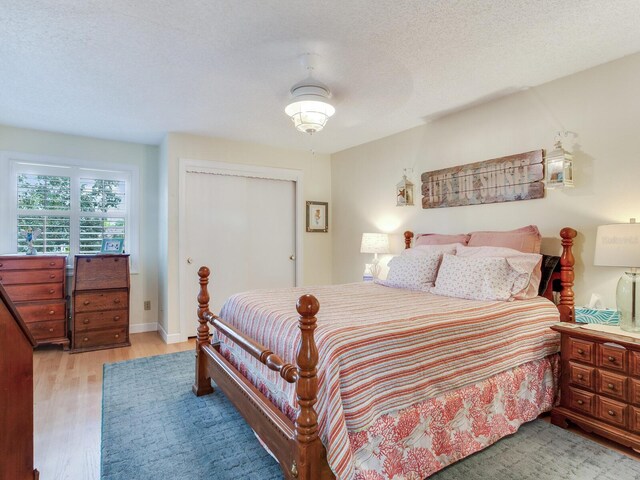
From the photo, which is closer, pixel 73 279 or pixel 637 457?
pixel 637 457

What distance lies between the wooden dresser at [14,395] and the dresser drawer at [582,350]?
274 centimetres

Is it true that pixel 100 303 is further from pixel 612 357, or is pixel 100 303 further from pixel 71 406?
pixel 612 357

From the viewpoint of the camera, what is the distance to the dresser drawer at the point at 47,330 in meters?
3.59

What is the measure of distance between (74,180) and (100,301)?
1.47m

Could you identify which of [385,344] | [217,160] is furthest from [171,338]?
[385,344]

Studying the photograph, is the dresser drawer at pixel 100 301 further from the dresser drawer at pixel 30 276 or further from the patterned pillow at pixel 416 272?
the patterned pillow at pixel 416 272

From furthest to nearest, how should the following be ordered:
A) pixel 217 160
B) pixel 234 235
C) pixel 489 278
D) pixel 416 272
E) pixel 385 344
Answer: pixel 234 235 → pixel 217 160 → pixel 416 272 → pixel 489 278 → pixel 385 344

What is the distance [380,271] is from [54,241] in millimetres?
3710

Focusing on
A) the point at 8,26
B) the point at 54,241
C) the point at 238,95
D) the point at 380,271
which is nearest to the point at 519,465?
the point at 380,271

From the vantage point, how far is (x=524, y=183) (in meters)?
2.87

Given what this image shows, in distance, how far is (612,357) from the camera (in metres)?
1.99

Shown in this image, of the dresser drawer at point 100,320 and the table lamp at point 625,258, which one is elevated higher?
the table lamp at point 625,258

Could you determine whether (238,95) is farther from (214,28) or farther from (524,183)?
(524,183)

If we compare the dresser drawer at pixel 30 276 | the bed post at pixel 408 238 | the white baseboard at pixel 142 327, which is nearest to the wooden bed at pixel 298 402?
the bed post at pixel 408 238
